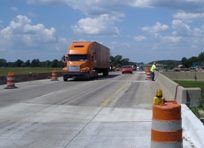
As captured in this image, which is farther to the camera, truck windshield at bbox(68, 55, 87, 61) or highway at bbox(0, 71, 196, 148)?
truck windshield at bbox(68, 55, 87, 61)

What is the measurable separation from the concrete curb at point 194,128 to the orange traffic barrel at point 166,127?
0.94 metres

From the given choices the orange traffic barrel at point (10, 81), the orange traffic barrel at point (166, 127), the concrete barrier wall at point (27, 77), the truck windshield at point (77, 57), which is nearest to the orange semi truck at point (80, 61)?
the truck windshield at point (77, 57)

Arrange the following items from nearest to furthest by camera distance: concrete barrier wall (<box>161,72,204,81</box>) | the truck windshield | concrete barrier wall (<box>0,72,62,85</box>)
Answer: concrete barrier wall (<box>0,72,62,85</box>) → the truck windshield → concrete barrier wall (<box>161,72,204,81</box>)

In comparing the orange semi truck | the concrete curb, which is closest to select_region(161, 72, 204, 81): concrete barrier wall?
the orange semi truck

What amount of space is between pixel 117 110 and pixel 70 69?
2248 centimetres

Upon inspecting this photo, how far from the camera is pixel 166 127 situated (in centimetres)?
614

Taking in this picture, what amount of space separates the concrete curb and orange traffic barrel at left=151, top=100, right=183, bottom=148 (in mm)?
939

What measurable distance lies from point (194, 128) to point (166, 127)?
2.10m

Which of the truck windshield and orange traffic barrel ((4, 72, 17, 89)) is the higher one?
the truck windshield

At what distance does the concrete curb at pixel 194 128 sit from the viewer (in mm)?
7294

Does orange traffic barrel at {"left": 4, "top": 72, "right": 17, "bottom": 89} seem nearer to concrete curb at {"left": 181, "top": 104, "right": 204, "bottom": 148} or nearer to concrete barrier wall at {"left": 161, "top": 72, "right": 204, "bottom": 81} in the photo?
concrete curb at {"left": 181, "top": 104, "right": 204, "bottom": 148}

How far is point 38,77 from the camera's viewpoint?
40.7 m

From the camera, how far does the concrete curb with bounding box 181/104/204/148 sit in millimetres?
7294

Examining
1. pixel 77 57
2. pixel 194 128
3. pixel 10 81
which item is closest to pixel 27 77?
pixel 77 57
